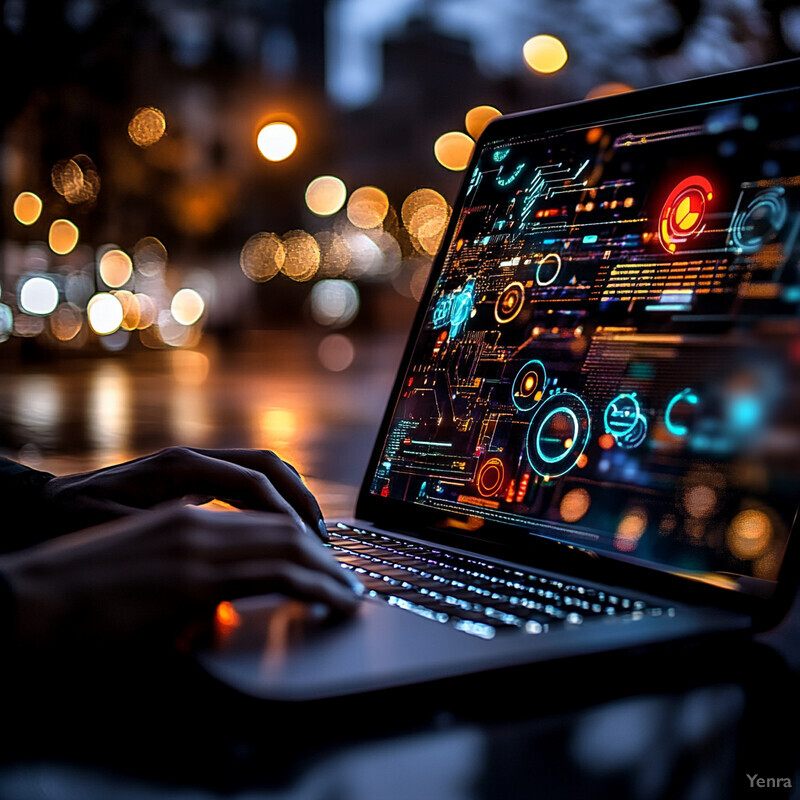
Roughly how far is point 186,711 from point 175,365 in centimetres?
1089

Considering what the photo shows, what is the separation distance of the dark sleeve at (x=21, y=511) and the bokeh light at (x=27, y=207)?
54.5ft

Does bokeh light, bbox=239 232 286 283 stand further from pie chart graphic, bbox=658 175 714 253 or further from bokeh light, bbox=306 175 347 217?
pie chart graphic, bbox=658 175 714 253

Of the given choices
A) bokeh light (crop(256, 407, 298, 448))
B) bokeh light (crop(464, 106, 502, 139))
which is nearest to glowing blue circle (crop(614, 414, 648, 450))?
bokeh light (crop(256, 407, 298, 448))

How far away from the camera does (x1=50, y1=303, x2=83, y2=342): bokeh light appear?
1575 centimetres

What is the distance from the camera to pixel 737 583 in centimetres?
75

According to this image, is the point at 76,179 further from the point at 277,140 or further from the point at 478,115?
the point at 277,140

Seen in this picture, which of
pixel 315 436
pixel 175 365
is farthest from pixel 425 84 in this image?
pixel 315 436

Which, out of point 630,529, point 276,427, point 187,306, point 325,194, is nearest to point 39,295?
point 325,194

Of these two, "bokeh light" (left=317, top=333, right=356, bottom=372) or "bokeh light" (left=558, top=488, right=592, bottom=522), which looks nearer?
"bokeh light" (left=558, top=488, right=592, bottom=522)

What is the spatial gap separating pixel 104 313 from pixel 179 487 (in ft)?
61.5

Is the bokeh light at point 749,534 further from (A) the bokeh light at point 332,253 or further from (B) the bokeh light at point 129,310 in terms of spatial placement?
(A) the bokeh light at point 332,253

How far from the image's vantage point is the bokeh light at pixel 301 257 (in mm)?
26797

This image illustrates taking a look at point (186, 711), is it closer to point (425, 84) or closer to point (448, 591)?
point (448, 591)

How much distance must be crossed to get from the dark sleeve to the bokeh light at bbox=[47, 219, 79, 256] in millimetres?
19737
